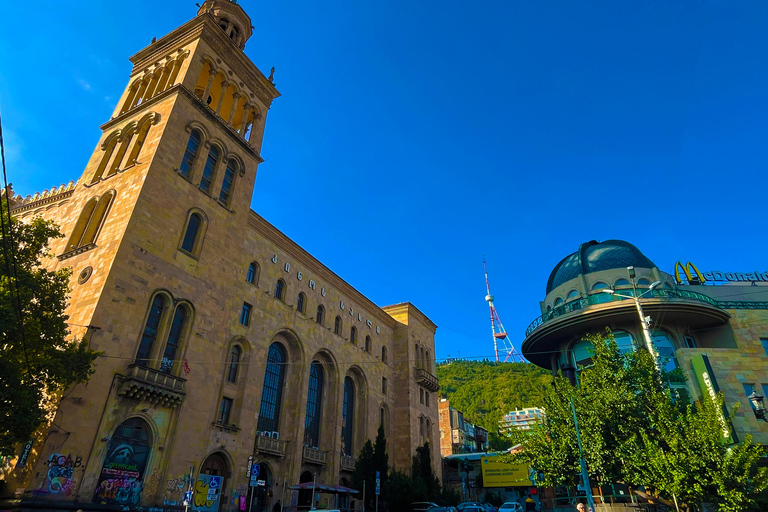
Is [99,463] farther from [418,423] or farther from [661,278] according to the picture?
[661,278]

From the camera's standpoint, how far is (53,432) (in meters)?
17.9

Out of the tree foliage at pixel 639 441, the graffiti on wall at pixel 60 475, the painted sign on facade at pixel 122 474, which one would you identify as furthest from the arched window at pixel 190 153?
the tree foliage at pixel 639 441

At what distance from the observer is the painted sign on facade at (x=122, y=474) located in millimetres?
19188

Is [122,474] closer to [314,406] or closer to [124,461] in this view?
[124,461]

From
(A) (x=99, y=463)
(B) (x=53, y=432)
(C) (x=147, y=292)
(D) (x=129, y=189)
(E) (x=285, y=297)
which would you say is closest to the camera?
(B) (x=53, y=432)

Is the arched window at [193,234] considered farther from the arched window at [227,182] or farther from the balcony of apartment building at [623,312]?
the balcony of apartment building at [623,312]

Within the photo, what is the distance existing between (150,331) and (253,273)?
10567 millimetres

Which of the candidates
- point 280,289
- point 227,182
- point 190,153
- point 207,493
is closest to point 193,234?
point 190,153

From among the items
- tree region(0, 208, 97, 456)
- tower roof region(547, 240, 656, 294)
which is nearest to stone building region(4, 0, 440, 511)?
tree region(0, 208, 97, 456)

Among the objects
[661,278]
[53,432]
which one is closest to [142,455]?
[53,432]

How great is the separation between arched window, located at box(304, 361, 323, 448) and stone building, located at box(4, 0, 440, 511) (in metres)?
0.11

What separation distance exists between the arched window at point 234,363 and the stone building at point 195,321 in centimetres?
15

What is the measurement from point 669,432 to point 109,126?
3705 cm

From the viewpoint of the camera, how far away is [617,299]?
112 feet
